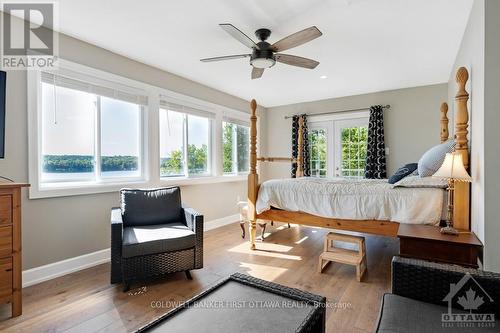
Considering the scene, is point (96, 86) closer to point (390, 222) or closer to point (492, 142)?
point (390, 222)

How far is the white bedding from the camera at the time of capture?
2.26m

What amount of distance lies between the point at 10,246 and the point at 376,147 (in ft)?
16.4

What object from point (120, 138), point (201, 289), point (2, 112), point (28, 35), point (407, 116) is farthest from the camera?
point (407, 116)

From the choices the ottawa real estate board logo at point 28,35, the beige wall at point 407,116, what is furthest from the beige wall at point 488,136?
the ottawa real estate board logo at point 28,35

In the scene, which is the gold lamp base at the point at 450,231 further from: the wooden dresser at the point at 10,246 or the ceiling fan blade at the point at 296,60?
the wooden dresser at the point at 10,246

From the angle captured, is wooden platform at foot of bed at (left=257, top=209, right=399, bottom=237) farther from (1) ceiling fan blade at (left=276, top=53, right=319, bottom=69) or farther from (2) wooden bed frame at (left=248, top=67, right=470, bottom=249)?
(1) ceiling fan blade at (left=276, top=53, right=319, bottom=69)

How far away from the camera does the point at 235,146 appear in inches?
205

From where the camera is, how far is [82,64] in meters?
2.79

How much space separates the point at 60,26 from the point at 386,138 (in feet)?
16.2

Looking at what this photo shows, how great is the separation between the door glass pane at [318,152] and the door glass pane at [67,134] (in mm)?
4051

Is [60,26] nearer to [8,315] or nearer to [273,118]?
[8,315]

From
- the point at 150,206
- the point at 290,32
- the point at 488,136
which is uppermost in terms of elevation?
the point at 290,32

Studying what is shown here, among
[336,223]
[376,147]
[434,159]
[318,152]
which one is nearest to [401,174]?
[434,159]

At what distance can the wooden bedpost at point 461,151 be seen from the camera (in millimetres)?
1946
